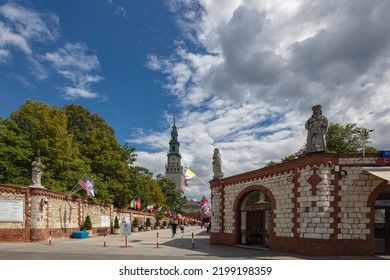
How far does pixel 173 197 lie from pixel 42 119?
2296 inches

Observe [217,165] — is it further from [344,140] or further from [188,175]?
[344,140]

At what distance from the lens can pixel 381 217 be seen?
50.5ft

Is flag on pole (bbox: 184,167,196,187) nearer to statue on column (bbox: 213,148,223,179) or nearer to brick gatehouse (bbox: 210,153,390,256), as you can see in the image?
statue on column (bbox: 213,148,223,179)

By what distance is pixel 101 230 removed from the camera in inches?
1373

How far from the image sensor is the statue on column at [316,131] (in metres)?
15.5

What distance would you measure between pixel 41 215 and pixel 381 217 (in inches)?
825

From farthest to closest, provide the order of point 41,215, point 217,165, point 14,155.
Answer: point 14,155 < point 217,165 < point 41,215

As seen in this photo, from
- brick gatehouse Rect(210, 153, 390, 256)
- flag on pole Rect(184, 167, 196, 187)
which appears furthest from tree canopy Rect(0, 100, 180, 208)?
brick gatehouse Rect(210, 153, 390, 256)

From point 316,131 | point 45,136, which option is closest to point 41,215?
point 45,136

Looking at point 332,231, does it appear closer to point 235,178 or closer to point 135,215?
point 235,178

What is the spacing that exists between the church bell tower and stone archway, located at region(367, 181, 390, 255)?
12419 cm

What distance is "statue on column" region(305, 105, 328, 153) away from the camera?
15542mm

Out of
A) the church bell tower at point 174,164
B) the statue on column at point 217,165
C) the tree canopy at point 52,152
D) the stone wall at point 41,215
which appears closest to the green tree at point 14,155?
the tree canopy at point 52,152

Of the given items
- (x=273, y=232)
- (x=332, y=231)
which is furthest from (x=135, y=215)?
(x=332, y=231)
